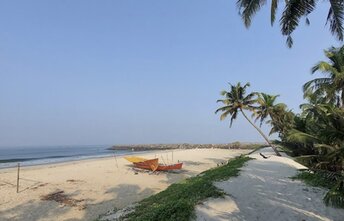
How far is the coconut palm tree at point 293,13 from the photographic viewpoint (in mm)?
8367

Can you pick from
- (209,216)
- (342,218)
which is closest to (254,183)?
(342,218)

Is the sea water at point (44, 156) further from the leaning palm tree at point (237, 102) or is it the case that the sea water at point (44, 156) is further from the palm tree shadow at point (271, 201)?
the palm tree shadow at point (271, 201)

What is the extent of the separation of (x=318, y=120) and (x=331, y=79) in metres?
3.93

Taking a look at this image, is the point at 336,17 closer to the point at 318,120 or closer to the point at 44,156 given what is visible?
the point at 318,120

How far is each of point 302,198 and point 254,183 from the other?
5.57 feet

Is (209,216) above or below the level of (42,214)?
above

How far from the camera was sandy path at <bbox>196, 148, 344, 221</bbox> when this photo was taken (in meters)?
7.15

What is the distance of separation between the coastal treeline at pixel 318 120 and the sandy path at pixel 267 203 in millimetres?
670

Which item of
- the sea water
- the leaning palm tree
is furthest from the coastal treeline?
the sea water

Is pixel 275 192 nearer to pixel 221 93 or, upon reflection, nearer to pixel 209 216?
pixel 209 216

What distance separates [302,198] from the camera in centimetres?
873

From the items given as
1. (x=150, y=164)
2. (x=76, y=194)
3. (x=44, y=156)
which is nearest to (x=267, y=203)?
(x=76, y=194)

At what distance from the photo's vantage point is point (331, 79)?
1741 cm

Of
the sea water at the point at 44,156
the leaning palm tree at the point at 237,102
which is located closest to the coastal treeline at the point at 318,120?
the leaning palm tree at the point at 237,102
